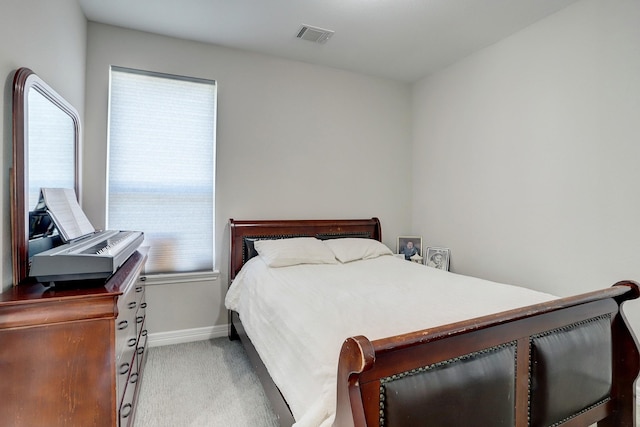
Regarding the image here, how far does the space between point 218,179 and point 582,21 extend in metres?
3.19

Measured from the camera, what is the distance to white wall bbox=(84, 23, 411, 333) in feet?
8.85

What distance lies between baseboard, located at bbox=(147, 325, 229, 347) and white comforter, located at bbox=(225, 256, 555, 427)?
549mm

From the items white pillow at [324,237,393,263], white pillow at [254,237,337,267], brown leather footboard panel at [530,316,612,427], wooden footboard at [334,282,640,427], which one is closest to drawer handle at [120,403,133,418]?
wooden footboard at [334,282,640,427]

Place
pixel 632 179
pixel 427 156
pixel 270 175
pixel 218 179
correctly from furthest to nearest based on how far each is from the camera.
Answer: pixel 427 156 → pixel 270 175 → pixel 218 179 → pixel 632 179

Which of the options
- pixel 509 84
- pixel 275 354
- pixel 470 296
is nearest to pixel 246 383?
pixel 275 354

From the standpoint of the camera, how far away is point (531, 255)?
264 cm

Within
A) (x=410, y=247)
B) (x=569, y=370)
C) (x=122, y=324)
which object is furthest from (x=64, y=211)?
(x=410, y=247)

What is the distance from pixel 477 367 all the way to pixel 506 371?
0.17 m

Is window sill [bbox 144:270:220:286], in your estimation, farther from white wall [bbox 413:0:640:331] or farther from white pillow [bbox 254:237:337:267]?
white wall [bbox 413:0:640:331]

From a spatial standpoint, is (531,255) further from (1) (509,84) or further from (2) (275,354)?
(2) (275,354)

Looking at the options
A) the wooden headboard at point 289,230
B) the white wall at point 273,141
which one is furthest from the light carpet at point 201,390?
the wooden headboard at point 289,230

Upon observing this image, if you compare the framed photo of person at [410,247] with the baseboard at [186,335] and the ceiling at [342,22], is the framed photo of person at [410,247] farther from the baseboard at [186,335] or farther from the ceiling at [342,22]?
the baseboard at [186,335]

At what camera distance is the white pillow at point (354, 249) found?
305 centimetres

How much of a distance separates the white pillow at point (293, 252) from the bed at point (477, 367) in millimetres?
741
